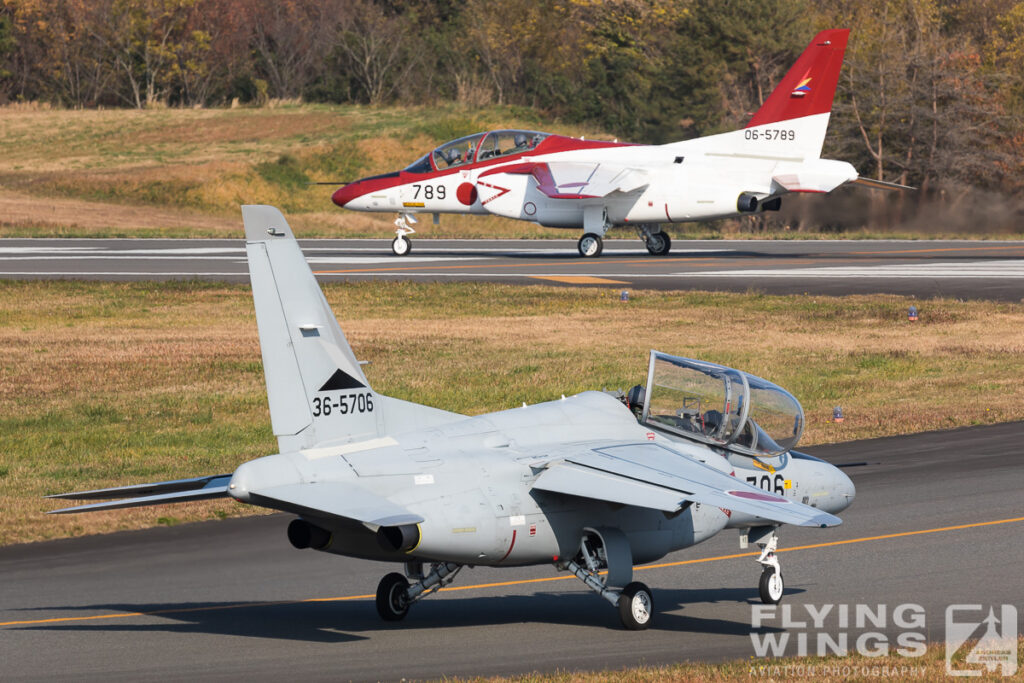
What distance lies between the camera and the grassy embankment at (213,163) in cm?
7019

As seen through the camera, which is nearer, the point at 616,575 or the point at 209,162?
the point at 616,575

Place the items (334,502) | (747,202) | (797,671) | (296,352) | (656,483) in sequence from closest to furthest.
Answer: (334,502) → (797,671) → (656,483) → (296,352) → (747,202)

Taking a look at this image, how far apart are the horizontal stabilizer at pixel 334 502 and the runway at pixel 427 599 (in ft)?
4.10

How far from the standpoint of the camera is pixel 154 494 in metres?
11.6

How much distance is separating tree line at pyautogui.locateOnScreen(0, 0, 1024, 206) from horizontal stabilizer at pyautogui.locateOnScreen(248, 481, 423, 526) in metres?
54.2

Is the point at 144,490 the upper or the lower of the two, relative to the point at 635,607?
upper

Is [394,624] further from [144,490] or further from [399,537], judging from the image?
[144,490]

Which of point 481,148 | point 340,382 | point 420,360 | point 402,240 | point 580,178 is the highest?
point 481,148

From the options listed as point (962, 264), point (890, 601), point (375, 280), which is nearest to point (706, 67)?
point (962, 264)

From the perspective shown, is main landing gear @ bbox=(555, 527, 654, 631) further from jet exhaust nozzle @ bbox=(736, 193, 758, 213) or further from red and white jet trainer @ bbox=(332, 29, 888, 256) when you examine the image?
jet exhaust nozzle @ bbox=(736, 193, 758, 213)

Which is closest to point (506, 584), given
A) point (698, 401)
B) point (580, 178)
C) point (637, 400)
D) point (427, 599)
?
point (427, 599)

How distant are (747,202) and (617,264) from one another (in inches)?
190

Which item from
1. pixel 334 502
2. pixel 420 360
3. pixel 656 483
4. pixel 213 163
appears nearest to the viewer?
pixel 334 502

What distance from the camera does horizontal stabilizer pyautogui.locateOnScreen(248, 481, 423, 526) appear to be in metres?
9.79
